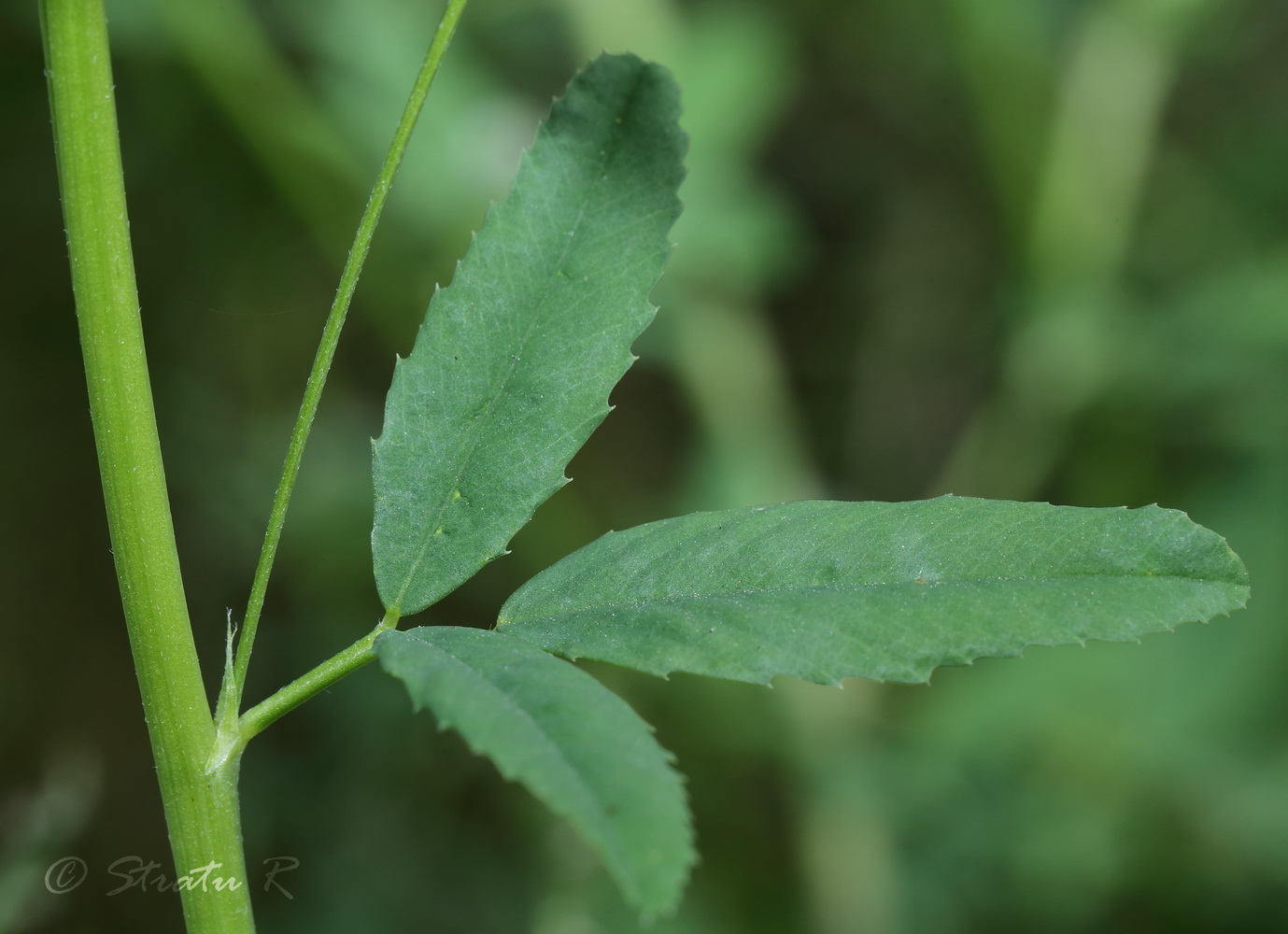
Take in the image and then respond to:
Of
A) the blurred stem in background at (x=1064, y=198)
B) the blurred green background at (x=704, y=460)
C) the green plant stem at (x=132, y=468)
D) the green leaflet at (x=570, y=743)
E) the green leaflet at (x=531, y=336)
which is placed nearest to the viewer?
the green leaflet at (x=570, y=743)

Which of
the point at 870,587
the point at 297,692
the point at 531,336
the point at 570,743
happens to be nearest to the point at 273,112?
the point at 531,336

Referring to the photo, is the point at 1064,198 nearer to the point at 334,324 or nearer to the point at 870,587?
the point at 870,587

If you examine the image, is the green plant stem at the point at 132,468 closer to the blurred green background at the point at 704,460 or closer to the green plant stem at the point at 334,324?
the green plant stem at the point at 334,324

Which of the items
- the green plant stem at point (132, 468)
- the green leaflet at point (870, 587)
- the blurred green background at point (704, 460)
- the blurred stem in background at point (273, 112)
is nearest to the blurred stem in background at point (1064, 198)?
the blurred green background at point (704, 460)

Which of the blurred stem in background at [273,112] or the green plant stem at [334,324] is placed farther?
the blurred stem in background at [273,112]

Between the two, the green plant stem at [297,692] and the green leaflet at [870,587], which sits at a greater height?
the green leaflet at [870,587]

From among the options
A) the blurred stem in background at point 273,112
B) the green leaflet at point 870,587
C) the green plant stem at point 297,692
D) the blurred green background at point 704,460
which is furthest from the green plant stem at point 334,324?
the blurred stem in background at point 273,112

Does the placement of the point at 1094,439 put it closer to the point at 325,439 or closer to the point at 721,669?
the point at 325,439

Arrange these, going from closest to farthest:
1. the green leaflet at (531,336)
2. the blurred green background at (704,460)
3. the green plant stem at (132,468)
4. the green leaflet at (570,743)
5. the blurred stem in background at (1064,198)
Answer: the green leaflet at (570,743) → the green plant stem at (132,468) → the green leaflet at (531,336) → the blurred green background at (704,460) → the blurred stem in background at (1064,198)
